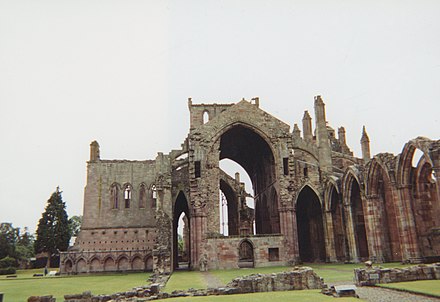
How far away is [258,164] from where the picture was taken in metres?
39.4

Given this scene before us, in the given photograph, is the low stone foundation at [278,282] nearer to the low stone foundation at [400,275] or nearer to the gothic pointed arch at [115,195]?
the low stone foundation at [400,275]

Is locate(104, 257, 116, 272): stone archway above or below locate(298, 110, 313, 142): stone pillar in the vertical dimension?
below

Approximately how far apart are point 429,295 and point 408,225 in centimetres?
1279

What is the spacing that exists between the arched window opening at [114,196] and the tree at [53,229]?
24.7 ft

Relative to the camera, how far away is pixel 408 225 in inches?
858

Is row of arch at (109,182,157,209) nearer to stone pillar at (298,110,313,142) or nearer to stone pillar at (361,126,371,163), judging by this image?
stone pillar at (298,110,313,142)

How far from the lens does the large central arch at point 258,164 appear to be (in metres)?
35.0

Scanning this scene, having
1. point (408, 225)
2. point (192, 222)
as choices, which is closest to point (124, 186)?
point (192, 222)

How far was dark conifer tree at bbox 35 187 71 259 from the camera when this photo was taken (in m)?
46.2

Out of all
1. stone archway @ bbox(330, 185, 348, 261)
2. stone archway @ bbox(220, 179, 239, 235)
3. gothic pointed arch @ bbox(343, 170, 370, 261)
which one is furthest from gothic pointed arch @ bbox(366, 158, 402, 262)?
stone archway @ bbox(220, 179, 239, 235)

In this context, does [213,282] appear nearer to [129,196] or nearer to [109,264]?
[109,264]

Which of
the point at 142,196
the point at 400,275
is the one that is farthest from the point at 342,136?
the point at 400,275

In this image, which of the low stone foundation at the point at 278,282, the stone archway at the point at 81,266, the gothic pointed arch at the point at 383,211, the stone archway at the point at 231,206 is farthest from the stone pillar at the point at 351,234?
the stone archway at the point at 81,266

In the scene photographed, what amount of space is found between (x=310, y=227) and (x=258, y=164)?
26.4 feet
